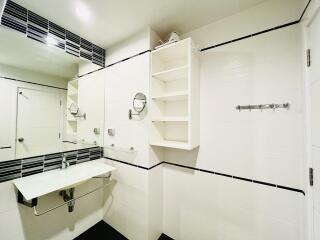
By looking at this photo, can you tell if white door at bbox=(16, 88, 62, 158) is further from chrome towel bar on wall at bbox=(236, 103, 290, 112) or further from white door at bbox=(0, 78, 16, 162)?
chrome towel bar on wall at bbox=(236, 103, 290, 112)

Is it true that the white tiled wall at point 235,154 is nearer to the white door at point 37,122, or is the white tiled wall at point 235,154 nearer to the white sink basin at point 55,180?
the white sink basin at point 55,180

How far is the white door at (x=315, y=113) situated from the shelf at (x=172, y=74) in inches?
33.3

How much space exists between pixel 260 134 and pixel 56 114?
78.4 inches

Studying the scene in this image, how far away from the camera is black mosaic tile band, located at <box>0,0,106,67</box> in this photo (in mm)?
1236

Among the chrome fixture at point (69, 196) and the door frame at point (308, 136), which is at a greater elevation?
the door frame at point (308, 136)

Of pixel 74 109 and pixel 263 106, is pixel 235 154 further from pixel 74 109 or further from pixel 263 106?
pixel 74 109

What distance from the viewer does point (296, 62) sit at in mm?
1093

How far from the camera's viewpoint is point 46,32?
4.75 ft

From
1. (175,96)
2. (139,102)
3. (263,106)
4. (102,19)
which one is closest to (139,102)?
(139,102)

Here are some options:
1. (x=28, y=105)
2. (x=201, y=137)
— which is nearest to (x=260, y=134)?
(x=201, y=137)

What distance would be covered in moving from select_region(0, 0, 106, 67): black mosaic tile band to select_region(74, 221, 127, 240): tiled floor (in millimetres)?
2052

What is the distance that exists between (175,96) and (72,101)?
122cm

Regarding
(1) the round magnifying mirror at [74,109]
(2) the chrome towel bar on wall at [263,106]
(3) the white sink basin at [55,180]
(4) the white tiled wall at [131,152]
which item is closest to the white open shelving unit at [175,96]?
(4) the white tiled wall at [131,152]

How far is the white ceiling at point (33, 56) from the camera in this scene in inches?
50.8
